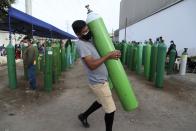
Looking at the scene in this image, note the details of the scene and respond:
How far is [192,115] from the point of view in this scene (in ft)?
18.5

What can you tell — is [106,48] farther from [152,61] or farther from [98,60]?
[152,61]

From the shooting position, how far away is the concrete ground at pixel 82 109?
16.0 feet

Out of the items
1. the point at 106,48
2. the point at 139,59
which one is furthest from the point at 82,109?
the point at 139,59

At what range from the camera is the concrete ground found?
193 inches

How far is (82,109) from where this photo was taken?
6.00m

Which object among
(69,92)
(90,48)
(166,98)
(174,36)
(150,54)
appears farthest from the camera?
(174,36)

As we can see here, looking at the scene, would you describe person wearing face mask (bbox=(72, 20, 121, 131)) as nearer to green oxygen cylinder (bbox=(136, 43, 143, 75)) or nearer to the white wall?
green oxygen cylinder (bbox=(136, 43, 143, 75))

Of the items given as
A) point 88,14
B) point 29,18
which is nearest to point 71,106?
point 88,14

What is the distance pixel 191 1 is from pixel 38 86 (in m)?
12.2

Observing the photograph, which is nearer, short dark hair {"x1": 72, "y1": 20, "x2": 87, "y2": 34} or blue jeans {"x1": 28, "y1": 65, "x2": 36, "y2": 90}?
short dark hair {"x1": 72, "y1": 20, "x2": 87, "y2": 34}

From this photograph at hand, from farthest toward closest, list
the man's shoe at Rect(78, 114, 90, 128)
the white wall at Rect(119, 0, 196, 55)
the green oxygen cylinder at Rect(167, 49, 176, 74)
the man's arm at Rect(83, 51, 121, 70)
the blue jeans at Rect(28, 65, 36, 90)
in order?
the white wall at Rect(119, 0, 196, 55) → the green oxygen cylinder at Rect(167, 49, 176, 74) → the blue jeans at Rect(28, 65, 36, 90) → the man's shoe at Rect(78, 114, 90, 128) → the man's arm at Rect(83, 51, 121, 70)

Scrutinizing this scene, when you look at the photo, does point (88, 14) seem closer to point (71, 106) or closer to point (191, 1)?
point (71, 106)

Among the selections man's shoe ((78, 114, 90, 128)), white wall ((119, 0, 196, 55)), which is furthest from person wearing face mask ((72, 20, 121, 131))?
white wall ((119, 0, 196, 55))

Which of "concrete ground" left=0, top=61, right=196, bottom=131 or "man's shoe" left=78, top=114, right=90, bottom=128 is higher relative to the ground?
"man's shoe" left=78, top=114, right=90, bottom=128
